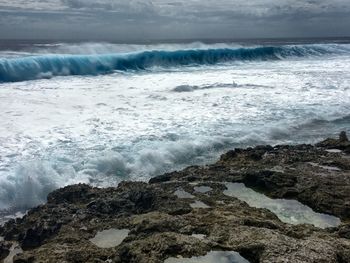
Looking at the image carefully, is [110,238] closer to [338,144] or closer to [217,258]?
[217,258]

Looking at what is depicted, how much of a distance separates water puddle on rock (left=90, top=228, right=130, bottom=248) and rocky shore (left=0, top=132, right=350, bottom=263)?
1cm

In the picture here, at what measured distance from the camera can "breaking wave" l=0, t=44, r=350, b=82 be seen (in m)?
22.2

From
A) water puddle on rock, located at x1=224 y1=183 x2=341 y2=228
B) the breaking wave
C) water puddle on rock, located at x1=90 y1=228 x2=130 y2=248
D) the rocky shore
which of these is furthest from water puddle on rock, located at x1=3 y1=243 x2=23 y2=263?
the breaking wave

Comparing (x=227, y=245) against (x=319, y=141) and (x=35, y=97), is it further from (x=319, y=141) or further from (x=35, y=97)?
(x=35, y=97)

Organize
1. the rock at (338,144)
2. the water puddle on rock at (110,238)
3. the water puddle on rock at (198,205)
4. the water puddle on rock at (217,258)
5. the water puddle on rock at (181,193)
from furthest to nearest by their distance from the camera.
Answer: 1. the rock at (338,144)
2. the water puddle on rock at (181,193)
3. the water puddle on rock at (198,205)
4. the water puddle on rock at (110,238)
5. the water puddle on rock at (217,258)

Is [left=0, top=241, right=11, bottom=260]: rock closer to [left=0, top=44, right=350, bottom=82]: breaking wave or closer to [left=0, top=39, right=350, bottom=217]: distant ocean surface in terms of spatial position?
[left=0, top=39, right=350, bottom=217]: distant ocean surface

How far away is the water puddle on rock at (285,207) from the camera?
5.33 metres

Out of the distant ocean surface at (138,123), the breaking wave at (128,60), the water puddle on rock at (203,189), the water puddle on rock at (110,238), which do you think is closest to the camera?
the water puddle on rock at (110,238)

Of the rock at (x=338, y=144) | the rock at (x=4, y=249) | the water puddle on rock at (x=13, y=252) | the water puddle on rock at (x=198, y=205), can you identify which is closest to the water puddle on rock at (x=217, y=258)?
the water puddle on rock at (x=198, y=205)

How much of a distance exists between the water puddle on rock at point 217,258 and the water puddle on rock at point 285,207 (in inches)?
52.1

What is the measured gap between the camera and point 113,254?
14.4ft

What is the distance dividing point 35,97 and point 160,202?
10098mm

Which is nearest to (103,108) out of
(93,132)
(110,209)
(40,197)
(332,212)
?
(93,132)

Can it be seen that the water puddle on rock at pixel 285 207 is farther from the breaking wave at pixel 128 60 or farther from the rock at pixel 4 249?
the breaking wave at pixel 128 60
